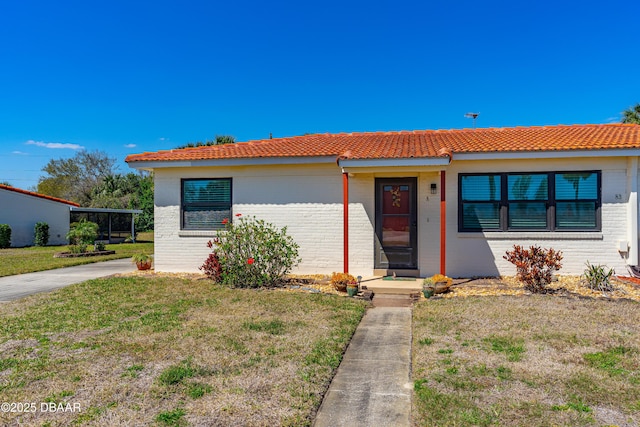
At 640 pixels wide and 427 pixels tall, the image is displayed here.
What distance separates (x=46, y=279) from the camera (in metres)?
10.4

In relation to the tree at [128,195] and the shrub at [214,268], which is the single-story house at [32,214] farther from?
the shrub at [214,268]

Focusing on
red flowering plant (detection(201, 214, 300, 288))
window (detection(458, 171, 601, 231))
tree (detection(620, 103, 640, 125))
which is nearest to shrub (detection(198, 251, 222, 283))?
red flowering plant (detection(201, 214, 300, 288))

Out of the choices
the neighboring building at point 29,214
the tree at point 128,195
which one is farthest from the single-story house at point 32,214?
the tree at point 128,195

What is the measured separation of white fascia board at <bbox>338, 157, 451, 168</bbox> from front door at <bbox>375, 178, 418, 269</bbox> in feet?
3.80

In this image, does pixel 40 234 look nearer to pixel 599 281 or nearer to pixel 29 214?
pixel 29 214

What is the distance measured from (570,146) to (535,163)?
75cm

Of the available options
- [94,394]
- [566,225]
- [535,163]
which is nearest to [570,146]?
[535,163]

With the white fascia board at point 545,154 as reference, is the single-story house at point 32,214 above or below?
below

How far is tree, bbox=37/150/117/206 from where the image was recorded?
43.2m

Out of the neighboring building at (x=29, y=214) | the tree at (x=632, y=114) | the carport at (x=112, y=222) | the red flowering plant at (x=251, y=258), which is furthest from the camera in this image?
the carport at (x=112, y=222)

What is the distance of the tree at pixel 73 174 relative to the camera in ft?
142

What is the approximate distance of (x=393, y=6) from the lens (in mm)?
12969

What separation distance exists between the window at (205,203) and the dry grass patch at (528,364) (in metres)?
6.04

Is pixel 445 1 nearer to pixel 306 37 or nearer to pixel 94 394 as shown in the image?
pixel 306 37
